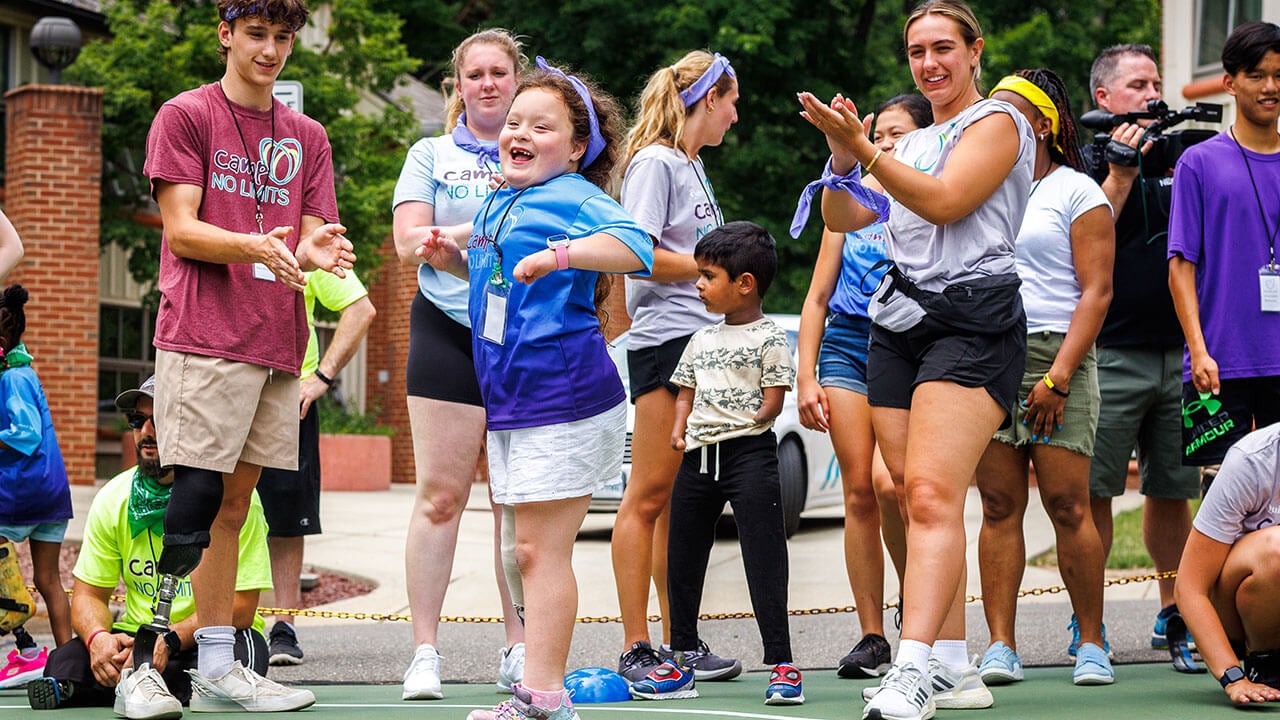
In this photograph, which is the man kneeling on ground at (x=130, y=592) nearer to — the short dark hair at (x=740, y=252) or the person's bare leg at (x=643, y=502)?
the person's bare leg at (x=643, y=502)

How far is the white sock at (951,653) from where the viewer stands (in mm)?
4543

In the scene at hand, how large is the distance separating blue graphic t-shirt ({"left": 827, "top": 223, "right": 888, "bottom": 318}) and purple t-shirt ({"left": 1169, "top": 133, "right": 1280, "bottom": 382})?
110 cm

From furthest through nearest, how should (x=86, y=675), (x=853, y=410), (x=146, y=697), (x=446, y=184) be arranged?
(x=853, y=410) < (x=446, y=184) < (x=86, y=675) < (x=146, y=697)

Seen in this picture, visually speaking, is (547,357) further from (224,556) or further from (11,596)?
(11,596)

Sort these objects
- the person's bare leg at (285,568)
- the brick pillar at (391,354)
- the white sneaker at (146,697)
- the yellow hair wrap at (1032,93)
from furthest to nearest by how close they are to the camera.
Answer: the brick pillar at (391,354), the person's bare leg at (285,568), the yellow hair wrap at (1032,93), the white sneaker at (146,697)

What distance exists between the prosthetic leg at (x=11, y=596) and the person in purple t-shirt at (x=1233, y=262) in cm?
434

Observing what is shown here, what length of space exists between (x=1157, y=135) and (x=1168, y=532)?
5.44ft

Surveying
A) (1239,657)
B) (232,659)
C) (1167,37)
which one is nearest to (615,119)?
(232,659)

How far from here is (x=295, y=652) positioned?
6.21 metres

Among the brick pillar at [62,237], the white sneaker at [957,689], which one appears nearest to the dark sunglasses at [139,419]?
the white sneaker at [957,689]

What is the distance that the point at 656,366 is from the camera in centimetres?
527

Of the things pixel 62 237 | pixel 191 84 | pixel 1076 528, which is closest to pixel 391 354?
pixel 191 84

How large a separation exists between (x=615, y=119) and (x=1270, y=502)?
2.39 meters

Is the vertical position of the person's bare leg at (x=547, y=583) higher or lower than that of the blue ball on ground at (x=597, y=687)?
higher
